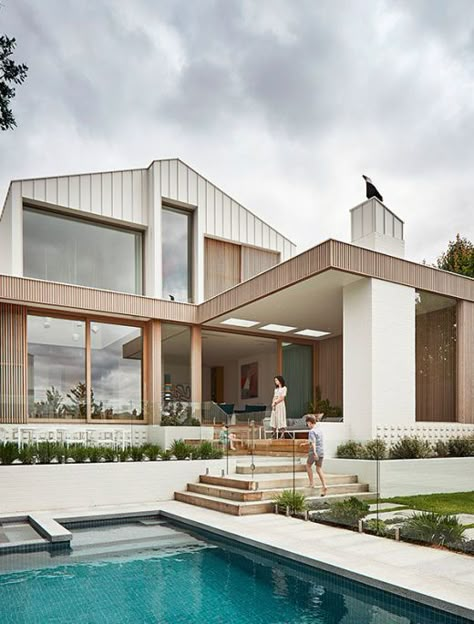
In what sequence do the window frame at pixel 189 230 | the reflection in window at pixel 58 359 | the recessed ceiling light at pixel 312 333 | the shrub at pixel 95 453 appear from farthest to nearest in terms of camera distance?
the recessed ceiling light at pixel 312 333 → the window frame at pixel 189 230 → the reflection in window at pixel 58 359 → the shrub at pixel 95 453

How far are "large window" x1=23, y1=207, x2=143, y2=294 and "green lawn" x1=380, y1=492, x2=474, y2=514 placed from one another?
10.9 meters

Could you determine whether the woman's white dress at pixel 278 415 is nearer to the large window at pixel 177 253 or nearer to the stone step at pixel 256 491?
the stone step at pixel 256 491

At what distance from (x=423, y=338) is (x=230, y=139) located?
7535mm

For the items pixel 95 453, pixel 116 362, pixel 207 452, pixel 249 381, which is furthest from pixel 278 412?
pixel 249 381

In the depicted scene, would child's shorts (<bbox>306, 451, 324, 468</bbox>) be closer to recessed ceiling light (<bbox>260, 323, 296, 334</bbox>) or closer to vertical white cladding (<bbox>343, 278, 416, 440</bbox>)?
vertical white cladding (<bbox>343, 278, 416, 440</bbox>)

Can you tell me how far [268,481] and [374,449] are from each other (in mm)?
2577

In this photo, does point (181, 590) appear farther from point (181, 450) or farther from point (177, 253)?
point (177, 253)

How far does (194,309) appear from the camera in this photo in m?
18.5

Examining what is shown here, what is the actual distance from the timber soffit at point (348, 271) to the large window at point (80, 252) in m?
4.15

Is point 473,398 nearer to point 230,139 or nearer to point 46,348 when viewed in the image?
point 230,139

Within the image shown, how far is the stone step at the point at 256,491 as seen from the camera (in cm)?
1056

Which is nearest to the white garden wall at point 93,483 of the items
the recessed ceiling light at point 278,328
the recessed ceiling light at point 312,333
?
the recessed ceiling light at point 278,328

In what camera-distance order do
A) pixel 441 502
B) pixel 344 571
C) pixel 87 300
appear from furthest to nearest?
pixel 87 300 → pixel 441 502 → pixel 344 571

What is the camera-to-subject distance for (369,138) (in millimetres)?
16328
